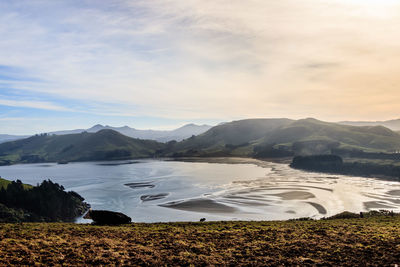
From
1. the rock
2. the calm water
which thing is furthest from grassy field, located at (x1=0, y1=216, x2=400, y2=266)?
the calm water

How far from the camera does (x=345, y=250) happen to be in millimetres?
20750

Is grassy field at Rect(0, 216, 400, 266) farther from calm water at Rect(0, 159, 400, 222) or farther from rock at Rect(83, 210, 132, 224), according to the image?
calm water at Rect(0, 159, 400, 222)

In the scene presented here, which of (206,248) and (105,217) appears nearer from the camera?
(206,248)

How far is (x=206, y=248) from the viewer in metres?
21.7

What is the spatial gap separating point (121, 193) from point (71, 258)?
129573 mm

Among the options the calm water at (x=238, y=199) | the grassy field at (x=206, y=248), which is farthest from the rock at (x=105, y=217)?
the calm water at (x=238, y=199)

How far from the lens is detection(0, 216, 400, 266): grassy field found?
1850 centimetres

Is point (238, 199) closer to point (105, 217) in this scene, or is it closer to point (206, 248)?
point (105, 217)

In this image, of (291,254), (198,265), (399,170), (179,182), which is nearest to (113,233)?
(198,265)

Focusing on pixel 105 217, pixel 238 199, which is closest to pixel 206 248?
pixel 105 217

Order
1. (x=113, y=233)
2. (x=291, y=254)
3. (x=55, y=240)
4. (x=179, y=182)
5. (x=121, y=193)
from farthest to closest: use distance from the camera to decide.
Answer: (x=179, y=182), (x=121, y=193), (x=113, y=233), (x=55, y=240), (x=291, y=254)

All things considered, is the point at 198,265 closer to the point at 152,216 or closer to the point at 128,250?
the point at 128,250

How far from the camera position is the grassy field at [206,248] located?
60.7 ft

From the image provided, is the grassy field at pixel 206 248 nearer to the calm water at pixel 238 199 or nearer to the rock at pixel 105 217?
the rock at pixel 105 217
